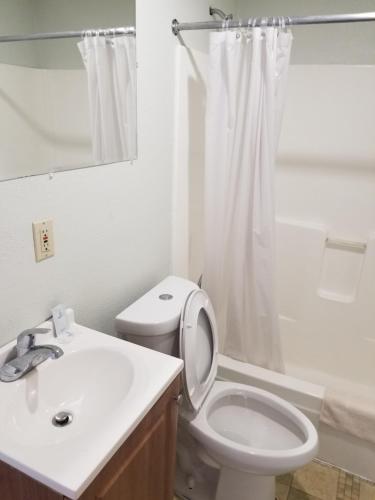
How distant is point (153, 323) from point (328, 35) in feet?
5.93

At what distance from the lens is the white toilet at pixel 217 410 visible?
50.6 inches

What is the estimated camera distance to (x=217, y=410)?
1.61 m

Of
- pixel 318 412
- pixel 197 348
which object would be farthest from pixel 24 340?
pixel 318 412

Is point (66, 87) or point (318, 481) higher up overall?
point (66, 87)

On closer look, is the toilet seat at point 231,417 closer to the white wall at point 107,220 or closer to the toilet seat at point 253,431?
the toilet seat at point 253,431

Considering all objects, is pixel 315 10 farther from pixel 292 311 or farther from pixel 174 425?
pixel 174 425

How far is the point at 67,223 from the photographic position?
1.12 meters

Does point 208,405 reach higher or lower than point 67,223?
lower

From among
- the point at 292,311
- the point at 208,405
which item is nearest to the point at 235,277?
the point at 208,405

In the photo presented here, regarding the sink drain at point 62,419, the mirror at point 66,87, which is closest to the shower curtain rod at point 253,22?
the mirror at point 66,87

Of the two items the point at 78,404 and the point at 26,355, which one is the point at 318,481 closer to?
the point at 78,404

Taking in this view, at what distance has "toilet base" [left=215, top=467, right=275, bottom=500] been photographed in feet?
4.82

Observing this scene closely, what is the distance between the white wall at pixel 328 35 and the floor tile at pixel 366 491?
212 cm

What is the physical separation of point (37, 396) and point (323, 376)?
6.11ft
